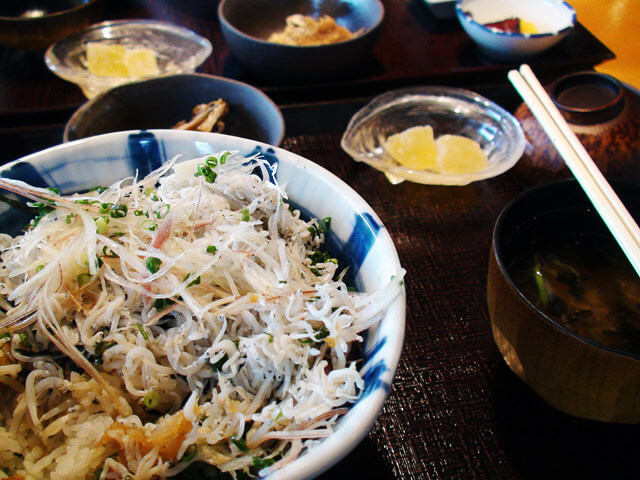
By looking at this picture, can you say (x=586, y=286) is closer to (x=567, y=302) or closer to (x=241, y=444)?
(x=567, y=302)

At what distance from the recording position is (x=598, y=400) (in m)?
0.92

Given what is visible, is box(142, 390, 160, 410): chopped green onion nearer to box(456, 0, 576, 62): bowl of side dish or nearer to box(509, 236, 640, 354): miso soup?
box(509, 236, 640, 354): miso soup

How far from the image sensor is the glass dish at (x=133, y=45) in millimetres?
2090

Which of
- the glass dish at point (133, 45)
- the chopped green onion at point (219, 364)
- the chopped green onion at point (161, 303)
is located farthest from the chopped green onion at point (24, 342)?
the glass dish at point (133, 45)

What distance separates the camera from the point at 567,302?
3.75 ft

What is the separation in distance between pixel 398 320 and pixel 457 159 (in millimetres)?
1140

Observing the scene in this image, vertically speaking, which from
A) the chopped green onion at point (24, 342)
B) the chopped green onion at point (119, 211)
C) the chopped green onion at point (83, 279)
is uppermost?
the chopped green onion at point (119, 211)

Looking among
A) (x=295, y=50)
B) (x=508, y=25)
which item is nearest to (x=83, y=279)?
(x=295, y=50)

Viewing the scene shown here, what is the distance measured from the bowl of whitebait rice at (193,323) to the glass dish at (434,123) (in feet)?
2.63

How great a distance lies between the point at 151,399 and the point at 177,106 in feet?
4.29

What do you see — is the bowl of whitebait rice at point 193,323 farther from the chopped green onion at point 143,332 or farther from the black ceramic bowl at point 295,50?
the black ceramic bowl at point 295,50

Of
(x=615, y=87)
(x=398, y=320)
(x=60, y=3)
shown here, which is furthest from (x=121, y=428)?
(x=60, y=3)

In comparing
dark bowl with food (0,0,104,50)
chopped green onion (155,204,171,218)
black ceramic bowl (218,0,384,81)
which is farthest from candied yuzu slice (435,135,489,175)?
dark bowl with food (0,0,104,50)

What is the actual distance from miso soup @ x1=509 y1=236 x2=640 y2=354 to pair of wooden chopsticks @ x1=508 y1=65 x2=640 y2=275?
17cm
